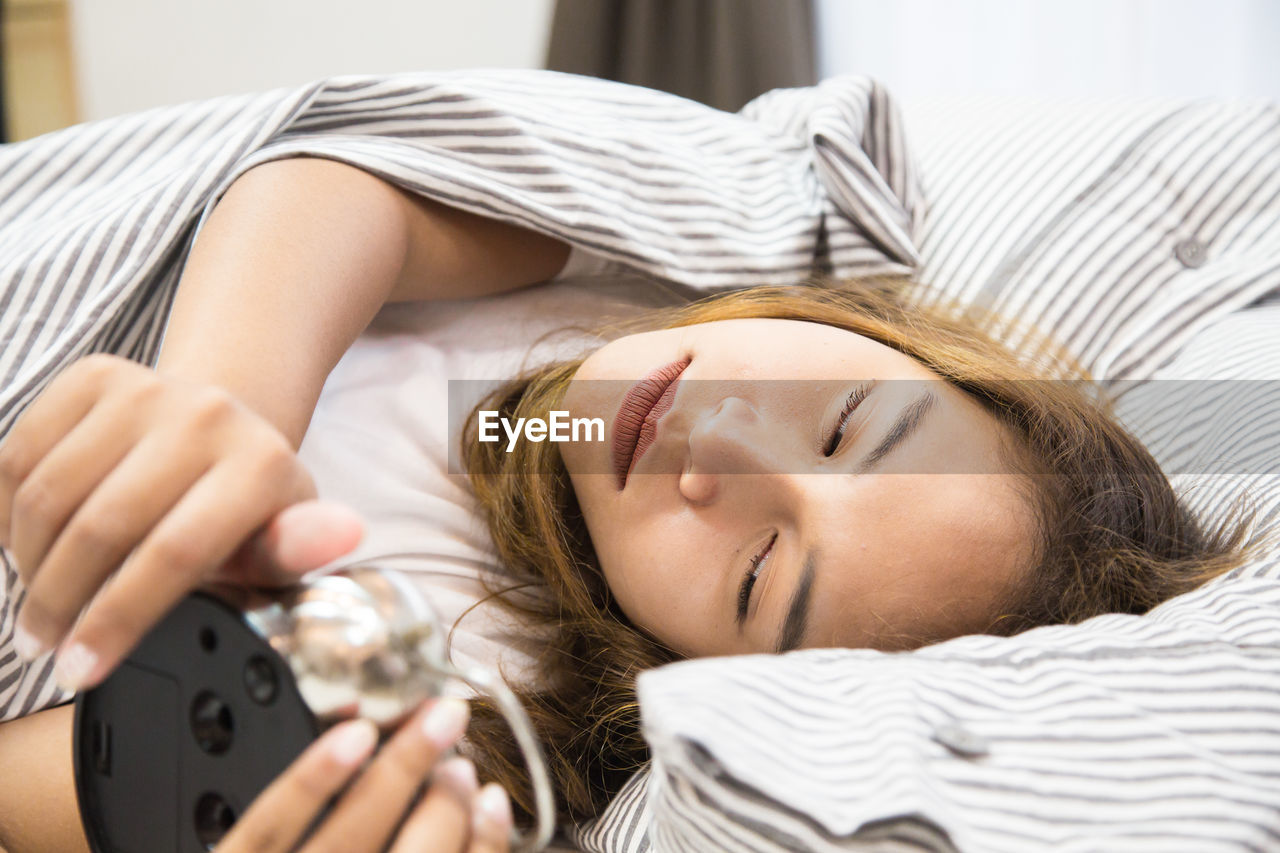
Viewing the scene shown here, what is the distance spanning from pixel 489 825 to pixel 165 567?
0.15 m

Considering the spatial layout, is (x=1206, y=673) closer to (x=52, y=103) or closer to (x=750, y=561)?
(x=750, y=561)

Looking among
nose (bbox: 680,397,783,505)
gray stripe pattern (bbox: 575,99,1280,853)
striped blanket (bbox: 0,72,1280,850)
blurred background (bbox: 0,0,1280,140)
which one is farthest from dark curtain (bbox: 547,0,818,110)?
nose (bbox: 680,397,783,505)

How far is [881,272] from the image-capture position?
899mm

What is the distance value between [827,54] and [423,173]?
1044 mm

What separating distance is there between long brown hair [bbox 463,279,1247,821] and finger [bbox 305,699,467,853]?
335mm

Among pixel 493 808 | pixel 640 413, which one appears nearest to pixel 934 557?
pixel 640 413

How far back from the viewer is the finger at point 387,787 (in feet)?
1.08

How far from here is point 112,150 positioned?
817 millimetres

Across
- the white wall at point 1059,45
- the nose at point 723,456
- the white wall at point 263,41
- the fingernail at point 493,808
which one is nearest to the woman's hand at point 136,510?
the fingernail at point 493,808

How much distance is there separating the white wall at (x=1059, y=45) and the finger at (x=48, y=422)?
1.26 m

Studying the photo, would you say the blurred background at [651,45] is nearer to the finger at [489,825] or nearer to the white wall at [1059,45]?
the white wall at [1059,45]

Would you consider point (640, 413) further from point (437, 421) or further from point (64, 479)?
point (64, 479)

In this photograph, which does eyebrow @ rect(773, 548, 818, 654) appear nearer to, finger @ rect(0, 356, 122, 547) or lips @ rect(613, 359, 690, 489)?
lips @ rect(613, 359, 690, 489)

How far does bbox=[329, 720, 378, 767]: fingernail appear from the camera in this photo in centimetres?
32
